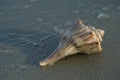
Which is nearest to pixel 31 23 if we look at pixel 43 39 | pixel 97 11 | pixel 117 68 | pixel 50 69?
pixel 43 39

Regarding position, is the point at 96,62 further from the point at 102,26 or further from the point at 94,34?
the point at 102,26

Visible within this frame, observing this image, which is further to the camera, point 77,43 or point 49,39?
point 49,39

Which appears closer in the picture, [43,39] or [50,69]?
[50,69]
